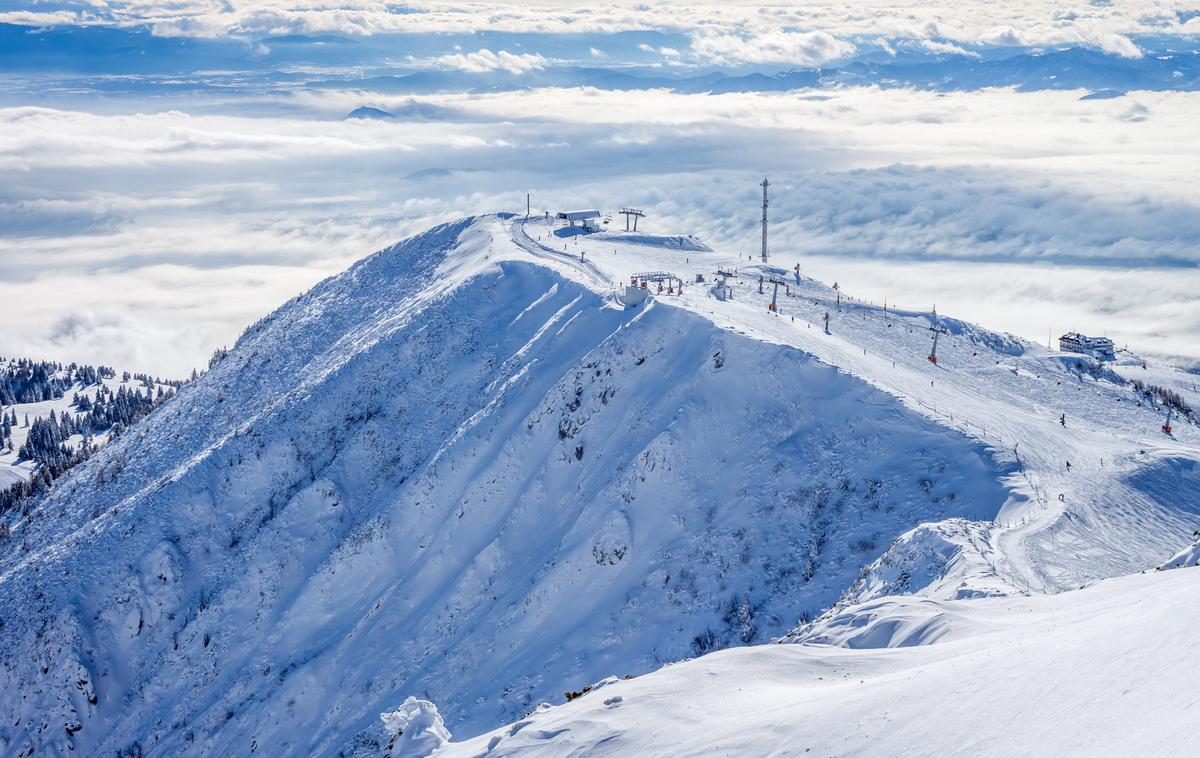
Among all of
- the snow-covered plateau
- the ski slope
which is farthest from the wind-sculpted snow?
the ski slope

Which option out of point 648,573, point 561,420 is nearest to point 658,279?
point 561,420

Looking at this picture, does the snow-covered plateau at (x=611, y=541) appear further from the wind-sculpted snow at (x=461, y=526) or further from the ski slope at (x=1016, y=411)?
the ski slope at (x=1016, y=411)

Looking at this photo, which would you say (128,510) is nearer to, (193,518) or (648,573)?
(193,518)

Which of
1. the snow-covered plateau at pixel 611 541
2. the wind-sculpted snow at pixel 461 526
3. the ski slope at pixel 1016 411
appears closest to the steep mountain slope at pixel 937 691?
the snow-covered plateau at pixel 611 541

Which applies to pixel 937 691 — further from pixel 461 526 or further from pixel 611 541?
pixel 461 526

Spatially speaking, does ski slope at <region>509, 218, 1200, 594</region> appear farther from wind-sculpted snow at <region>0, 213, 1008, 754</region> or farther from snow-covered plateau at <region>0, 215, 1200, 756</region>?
wind-sculpted snow at <region>0, 213, 1008, 754</region>
